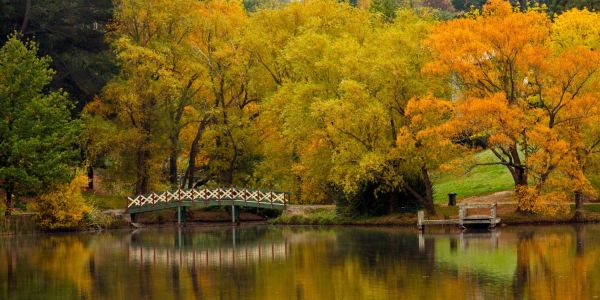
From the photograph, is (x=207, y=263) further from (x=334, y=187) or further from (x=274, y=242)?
(x=334, y=187)

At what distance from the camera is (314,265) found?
40.1 m

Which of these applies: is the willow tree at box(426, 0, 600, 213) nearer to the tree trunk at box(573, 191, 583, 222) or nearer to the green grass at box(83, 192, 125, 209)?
the tree trunk at box(573, 191, 583, 222)

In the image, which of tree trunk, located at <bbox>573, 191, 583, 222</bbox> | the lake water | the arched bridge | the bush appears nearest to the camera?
the lake water

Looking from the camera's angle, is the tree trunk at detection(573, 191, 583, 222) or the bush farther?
the bush

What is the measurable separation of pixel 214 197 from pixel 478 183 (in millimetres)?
18292

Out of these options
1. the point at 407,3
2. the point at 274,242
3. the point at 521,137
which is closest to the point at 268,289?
the point at 274,242

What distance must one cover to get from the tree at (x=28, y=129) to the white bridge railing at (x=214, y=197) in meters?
6.79

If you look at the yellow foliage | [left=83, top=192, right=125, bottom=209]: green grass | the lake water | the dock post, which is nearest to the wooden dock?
the dock post

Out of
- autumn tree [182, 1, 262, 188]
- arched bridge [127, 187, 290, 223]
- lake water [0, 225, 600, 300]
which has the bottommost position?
lake water [0, 225, 600, 300]

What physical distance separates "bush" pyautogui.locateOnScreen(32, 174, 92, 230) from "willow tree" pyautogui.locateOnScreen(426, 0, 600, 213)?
72.6 ft

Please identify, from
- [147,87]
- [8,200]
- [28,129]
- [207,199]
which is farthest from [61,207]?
[147,87]

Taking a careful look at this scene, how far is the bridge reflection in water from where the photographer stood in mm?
42812

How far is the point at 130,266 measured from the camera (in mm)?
41281

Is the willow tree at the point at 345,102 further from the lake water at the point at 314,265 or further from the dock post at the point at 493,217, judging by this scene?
the dock post at the point at 493,217
